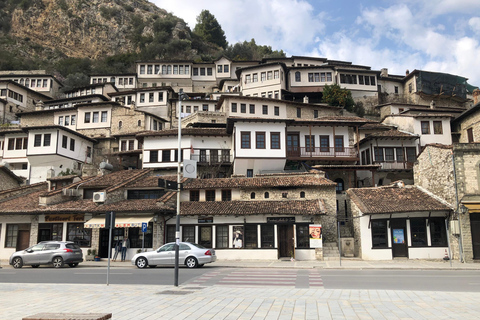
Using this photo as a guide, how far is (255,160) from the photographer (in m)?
37.8

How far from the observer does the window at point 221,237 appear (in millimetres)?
27641

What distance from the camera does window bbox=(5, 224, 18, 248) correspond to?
2895 cm

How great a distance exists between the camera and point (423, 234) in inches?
1038

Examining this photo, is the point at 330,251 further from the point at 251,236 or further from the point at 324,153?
the point at 324,153

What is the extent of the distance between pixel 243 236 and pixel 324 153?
17001 millimetres

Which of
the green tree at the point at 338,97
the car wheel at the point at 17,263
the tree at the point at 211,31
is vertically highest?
the tree at the point at 211,31

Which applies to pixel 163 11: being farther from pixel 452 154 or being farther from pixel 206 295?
pixel 206 295

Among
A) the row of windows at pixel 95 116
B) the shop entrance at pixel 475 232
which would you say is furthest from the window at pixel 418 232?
the row of windows at pixel 95 116

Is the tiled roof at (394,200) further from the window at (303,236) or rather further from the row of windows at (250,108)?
the row of windows at (250,108)

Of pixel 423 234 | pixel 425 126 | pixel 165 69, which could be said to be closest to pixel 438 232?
pixel 423 234

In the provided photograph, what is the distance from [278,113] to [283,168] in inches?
493

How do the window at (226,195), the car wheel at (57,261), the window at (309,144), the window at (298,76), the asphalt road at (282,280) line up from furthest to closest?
the window at (298,76) → the window at (309,144) → the window at (226,195) → the car wheel at (57,261) → the asphalt road at (282,280)

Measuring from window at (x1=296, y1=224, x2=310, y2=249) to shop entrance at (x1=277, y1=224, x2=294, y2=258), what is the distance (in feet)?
1.97

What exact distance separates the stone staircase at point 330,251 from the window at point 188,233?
10.2 meters
